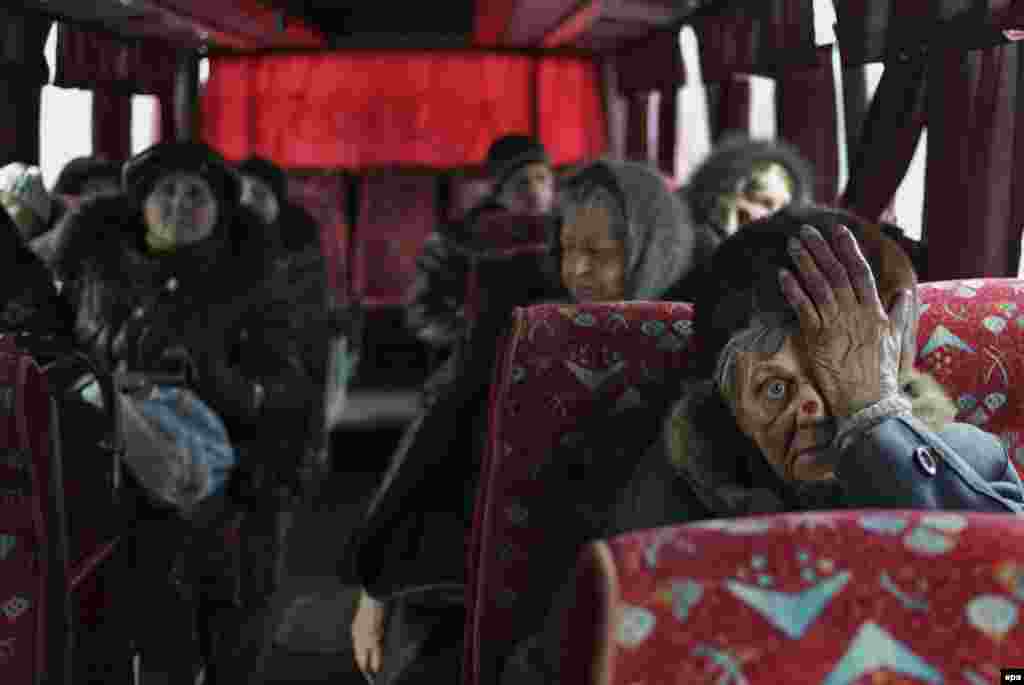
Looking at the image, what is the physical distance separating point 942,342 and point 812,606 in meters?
1.10

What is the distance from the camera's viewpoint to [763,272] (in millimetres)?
1480

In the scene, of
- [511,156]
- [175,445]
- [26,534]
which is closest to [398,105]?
[511,156]

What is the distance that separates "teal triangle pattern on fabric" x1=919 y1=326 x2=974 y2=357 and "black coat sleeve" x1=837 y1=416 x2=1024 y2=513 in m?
0.52

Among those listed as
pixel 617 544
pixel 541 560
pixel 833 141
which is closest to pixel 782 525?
pixel 617 544

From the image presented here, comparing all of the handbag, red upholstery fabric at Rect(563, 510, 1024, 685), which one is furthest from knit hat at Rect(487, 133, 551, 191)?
red upholstery fabric at Rect(563, 510, 1024, 685)

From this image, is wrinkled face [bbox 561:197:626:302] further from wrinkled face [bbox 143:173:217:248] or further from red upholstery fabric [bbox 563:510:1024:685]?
red upholstery fabric [bbox 563:510:1024:685]

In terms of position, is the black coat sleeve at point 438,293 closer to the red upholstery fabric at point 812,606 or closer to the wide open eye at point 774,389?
the wide open eye at point 774,389

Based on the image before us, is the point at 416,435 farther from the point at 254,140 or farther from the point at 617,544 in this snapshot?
the point at 254,140

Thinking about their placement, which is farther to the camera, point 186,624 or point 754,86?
point 754,86

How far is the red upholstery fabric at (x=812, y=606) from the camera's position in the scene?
84 centimetres

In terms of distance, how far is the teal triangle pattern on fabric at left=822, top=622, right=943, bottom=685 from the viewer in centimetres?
85

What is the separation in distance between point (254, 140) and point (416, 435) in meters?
8.46

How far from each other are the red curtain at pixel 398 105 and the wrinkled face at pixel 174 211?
6291mm

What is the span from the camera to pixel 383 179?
32.2 feet
